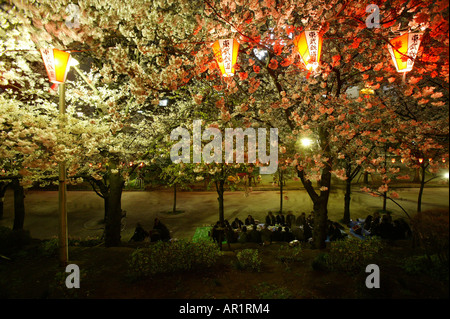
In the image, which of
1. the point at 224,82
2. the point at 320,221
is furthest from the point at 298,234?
the point at 224,82

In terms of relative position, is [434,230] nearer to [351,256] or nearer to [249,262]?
[351,256]

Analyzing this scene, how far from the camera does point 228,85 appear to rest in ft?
27.2

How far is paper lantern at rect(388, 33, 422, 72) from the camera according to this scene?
5286 mm

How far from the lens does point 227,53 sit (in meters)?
6.07

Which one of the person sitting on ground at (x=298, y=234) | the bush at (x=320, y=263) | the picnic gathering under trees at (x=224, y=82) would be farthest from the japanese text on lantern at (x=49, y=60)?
the person sitting on ground at (x=298, y=234)

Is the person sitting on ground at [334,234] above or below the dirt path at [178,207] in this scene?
above

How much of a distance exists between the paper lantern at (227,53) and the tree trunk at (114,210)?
6.15 metres

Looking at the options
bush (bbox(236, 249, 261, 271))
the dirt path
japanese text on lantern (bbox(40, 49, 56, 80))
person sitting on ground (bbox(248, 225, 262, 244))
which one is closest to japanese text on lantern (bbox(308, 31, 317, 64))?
bush (bbox(236, 249, 261, 271))

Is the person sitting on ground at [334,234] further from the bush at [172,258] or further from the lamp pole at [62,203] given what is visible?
the lamp pole at [62,203]

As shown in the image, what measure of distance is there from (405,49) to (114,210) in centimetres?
1091

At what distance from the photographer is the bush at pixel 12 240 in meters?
7.95

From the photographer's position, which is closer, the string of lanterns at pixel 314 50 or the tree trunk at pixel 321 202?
the string of lanterns at pixel 314 50

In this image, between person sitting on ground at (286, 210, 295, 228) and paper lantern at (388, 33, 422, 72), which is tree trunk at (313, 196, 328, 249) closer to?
paper lantern at (388, 33, 422, 72)
